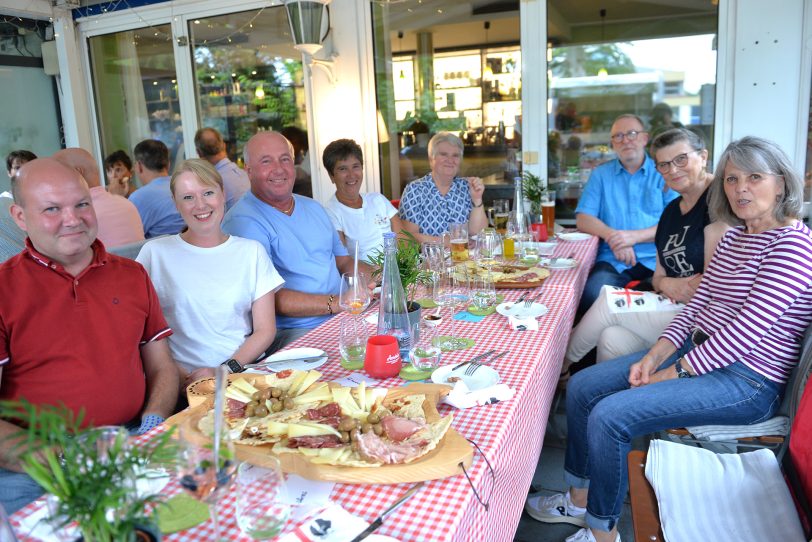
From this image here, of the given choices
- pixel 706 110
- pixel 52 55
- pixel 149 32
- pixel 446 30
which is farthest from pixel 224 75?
pixel 706 110

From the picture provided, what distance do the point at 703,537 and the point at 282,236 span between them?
1947 mm

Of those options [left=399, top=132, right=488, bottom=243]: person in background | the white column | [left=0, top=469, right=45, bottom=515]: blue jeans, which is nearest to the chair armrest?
[left=0, top=469, right=45, bottom=515]: blue jeans

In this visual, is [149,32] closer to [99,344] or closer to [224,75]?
[224,75]

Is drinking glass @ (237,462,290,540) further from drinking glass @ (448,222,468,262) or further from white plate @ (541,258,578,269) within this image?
white plate @ (541,258,578,269)

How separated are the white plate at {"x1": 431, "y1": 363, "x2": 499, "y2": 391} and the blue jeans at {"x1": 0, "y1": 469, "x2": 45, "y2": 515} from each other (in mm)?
1012

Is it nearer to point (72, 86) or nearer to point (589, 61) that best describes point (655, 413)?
point (589, 61)

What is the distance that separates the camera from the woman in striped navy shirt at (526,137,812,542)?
1.83 meters

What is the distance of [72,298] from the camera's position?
70.3 inches

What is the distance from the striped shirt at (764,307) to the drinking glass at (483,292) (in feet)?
2.19

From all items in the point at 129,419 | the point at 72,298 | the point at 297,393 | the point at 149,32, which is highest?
the point at 149,32

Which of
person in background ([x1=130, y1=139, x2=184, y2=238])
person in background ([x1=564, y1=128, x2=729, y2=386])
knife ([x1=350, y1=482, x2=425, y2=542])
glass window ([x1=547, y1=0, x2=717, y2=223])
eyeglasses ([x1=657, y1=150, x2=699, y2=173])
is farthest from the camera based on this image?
glass window ([x1=547, y1=0, x2=717, y2=223])

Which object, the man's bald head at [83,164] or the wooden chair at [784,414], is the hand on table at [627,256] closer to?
the wooden chair at [784,414]

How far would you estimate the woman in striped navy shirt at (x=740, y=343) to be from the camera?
71.9 inches

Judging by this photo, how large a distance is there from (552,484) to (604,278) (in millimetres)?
1436
